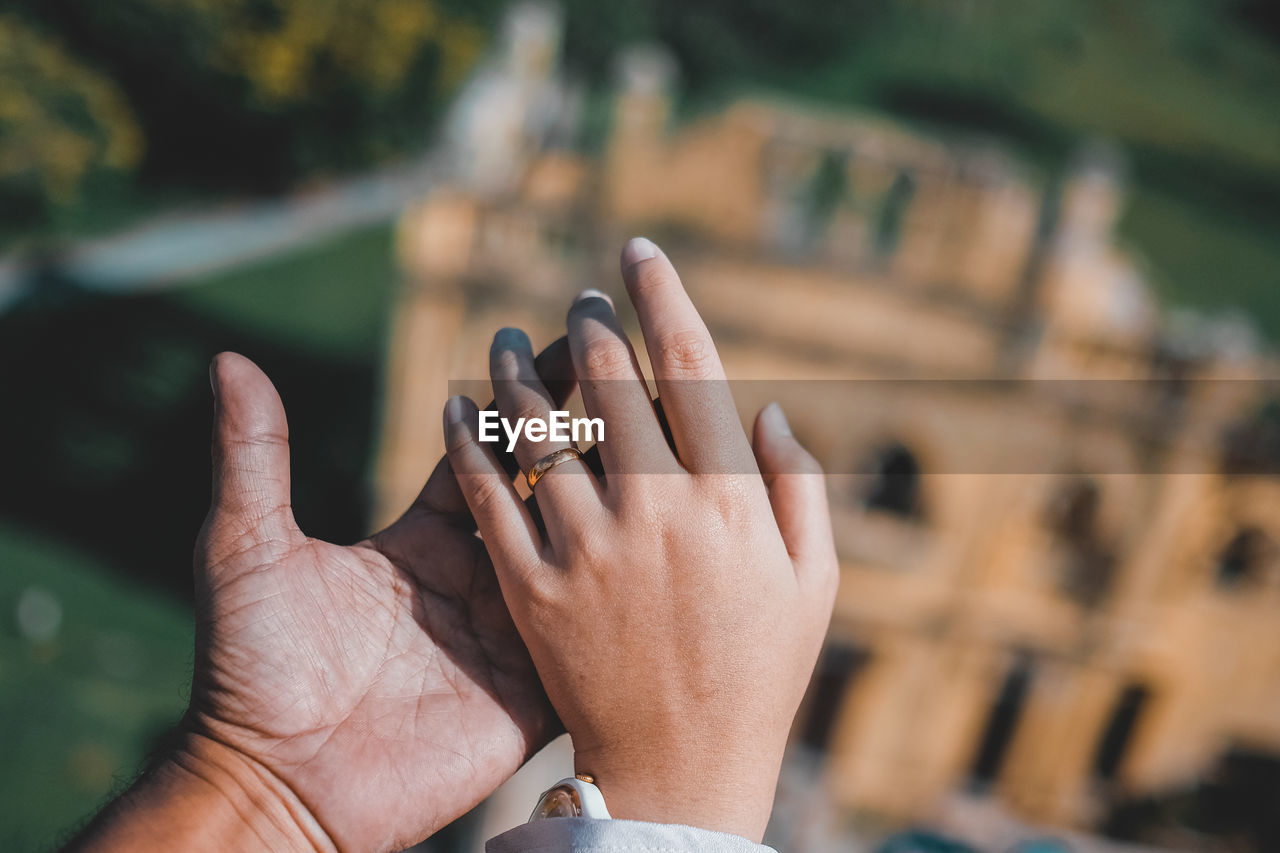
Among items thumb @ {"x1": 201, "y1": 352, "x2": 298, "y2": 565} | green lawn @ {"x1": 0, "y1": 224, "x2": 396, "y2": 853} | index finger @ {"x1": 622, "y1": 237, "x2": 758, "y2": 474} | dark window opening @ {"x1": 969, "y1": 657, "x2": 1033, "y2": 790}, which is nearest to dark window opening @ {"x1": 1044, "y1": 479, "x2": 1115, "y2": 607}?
dark window opening @ {"x1": 969, "y1": 657, "x2": 1033, "y2": 790}

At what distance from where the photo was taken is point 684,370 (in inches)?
71.0

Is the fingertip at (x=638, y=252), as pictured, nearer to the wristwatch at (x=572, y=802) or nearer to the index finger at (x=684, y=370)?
the index finger at (x=684, y=370)

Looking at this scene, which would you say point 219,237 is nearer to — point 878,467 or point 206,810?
point 878,467

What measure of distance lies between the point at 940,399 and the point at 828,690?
3165mm

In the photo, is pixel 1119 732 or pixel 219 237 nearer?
pixel 1119 732

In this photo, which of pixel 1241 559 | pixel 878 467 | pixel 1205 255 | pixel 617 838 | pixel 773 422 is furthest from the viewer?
pixel 1205 255

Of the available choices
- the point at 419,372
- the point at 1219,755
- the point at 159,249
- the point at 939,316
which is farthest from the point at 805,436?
the point at 159,249

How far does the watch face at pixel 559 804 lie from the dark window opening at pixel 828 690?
315 inches

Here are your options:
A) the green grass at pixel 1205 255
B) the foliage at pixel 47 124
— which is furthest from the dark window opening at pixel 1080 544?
the foliage at pixel 47 124

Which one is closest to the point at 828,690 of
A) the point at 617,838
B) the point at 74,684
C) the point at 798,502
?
the point at 74,684

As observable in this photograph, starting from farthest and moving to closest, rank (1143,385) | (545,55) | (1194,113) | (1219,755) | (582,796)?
(1194,113)
(545,55)
(1219,755)
(1143,385)
(582,796)

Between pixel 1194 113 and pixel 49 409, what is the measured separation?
25.4m

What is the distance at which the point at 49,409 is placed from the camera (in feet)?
44.9

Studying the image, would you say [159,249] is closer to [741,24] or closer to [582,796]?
[741,24]
